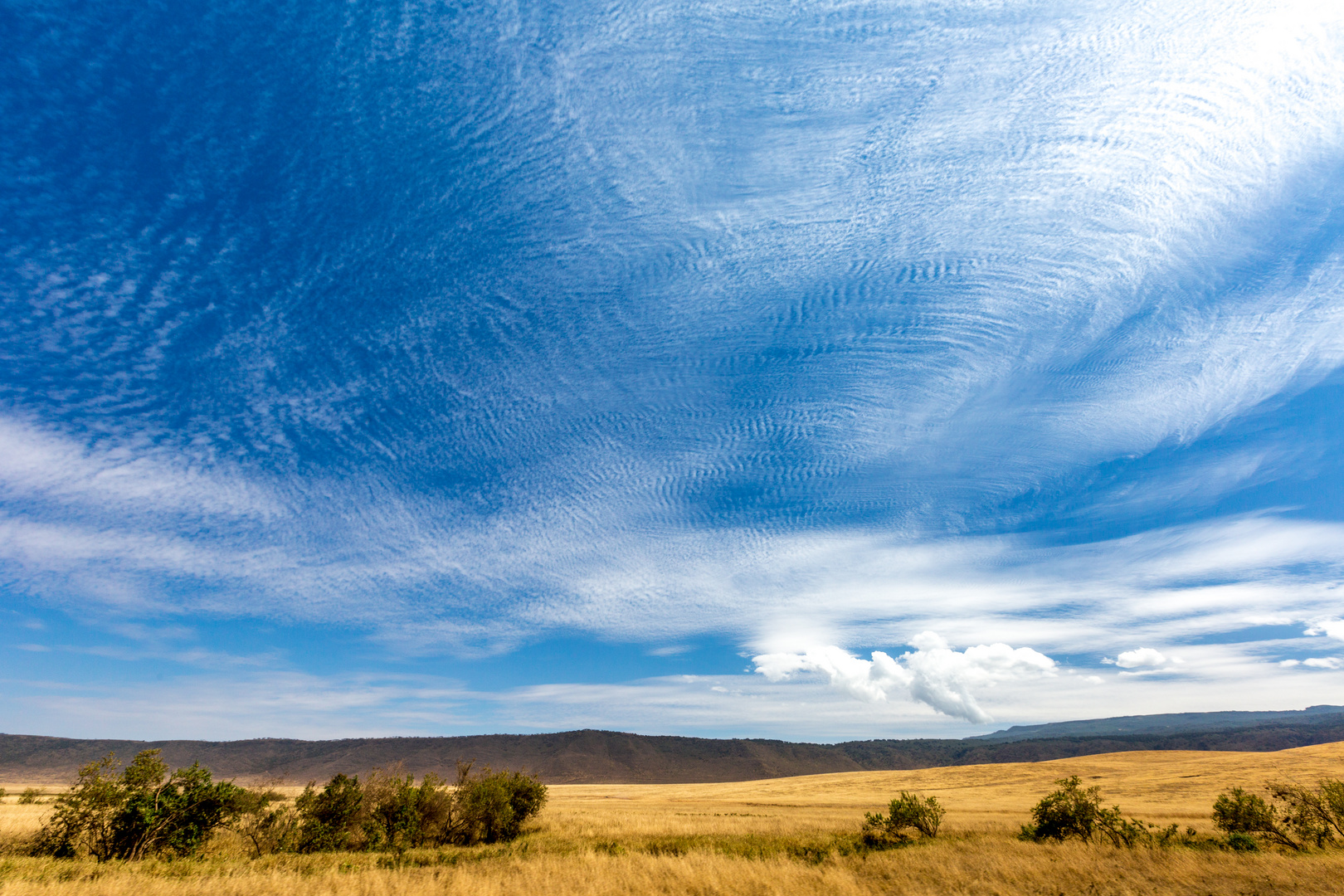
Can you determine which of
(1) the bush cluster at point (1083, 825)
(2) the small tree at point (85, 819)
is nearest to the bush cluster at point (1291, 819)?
(1) the bush cluster at point (1083, 825)

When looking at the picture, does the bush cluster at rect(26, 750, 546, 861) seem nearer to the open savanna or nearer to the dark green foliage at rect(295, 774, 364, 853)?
the dark green foliage at rect(295, 774, 364, 853)

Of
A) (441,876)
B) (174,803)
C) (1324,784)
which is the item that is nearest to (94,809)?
(174,803)

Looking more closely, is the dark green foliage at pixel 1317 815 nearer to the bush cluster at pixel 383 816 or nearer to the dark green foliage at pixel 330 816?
the bush cluster at pixel 383 816

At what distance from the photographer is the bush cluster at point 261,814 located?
16.4m

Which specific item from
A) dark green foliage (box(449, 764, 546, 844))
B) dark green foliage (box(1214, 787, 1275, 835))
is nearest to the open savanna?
dark green foliage (box(449, 764, 546, 844))

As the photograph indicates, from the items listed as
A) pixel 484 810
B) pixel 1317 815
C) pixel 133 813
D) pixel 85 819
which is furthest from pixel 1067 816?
pixel 85 819

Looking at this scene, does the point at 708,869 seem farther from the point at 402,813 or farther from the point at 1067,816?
the point at 1067,816

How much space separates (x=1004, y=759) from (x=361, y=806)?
223 m

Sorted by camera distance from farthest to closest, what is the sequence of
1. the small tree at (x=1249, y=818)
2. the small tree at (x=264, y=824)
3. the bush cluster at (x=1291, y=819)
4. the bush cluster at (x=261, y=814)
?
the small tree at (x=1249, y=818) < the bush cluster at (x=1291, y=819) < the small tree at (x=264, y=824) < the bush cluster at (x=261, y=814)

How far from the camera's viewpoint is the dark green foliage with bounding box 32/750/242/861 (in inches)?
640

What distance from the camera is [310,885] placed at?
12.2 m

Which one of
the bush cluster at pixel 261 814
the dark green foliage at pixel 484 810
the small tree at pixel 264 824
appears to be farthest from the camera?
the dark green foliage at pixel 484 810

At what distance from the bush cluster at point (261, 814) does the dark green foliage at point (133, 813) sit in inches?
0.9

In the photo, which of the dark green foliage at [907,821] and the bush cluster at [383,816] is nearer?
the bush cluster at [383,816]
